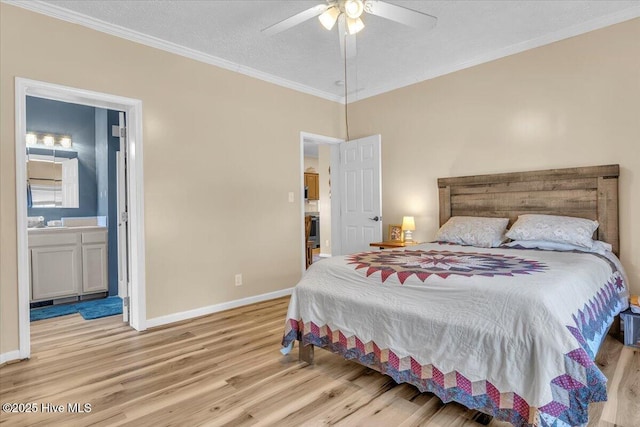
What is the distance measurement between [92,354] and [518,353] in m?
2.87

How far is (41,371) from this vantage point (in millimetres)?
2383

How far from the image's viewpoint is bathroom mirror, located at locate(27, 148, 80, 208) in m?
4.50

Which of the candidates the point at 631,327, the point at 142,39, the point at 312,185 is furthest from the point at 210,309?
the point at 312,185

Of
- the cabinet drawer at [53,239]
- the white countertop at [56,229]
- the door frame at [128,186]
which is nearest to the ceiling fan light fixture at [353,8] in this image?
the door frame at [128,186]

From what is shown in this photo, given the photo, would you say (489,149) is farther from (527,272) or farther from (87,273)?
(87,273)

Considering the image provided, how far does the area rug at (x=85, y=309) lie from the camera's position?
3660 millimetres

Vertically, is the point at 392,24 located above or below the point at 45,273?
above

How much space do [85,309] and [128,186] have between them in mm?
1676

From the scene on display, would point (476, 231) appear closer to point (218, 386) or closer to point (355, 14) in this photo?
point (355, 14)

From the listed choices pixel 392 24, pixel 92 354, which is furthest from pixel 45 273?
pixel 392 24

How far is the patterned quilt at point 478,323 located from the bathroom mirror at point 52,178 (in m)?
3.99

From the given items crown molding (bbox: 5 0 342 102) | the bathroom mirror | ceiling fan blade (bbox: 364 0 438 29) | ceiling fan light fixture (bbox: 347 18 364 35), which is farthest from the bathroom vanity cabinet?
ceiling fan blade (bbox: 364 0 438 29)

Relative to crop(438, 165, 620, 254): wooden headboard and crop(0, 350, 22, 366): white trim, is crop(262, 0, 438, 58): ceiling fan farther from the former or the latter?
crop(0, 350, 22, 366): white trim

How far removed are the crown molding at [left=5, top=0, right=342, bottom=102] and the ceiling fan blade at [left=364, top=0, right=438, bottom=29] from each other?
1.95 m
